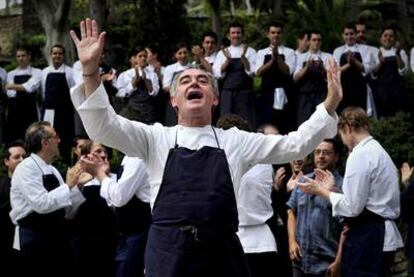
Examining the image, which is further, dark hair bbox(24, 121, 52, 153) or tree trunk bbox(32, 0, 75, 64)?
tree trunk bbox(32, 0, 75, 64)

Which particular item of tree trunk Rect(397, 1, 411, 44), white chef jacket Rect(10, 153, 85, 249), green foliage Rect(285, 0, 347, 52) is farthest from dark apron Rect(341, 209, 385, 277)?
tree trunk Rect(397, 1, 411, 44)

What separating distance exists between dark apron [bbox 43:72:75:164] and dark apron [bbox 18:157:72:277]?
Answer: 533 centimetres

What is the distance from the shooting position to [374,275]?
7938 mm

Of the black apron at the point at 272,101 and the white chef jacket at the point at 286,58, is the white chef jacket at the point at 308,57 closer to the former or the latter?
the white chef jacket at the point at 286,58

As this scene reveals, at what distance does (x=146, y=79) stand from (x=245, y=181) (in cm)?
657

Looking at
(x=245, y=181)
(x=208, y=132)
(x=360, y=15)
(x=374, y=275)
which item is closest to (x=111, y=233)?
(x=245, y=181)

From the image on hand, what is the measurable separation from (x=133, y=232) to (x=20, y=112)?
706cm

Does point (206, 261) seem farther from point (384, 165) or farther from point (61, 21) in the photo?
point (61, 21)

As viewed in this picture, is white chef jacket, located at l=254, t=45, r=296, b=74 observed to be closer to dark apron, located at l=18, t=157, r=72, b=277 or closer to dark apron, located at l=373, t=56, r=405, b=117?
dark apron, located at l=373, t=56, r=405, b=117

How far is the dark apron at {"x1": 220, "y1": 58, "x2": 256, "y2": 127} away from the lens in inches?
553

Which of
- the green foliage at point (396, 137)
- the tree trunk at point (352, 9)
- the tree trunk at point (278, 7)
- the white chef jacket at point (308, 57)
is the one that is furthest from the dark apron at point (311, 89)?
the tree trunk at point (278, 7)

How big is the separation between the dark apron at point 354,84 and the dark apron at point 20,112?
4.51m

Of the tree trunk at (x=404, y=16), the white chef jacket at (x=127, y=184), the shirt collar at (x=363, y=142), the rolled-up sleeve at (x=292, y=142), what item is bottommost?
the tree trunk at (x=404, y=16)

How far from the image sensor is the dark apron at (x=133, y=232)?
8383 millimetres
